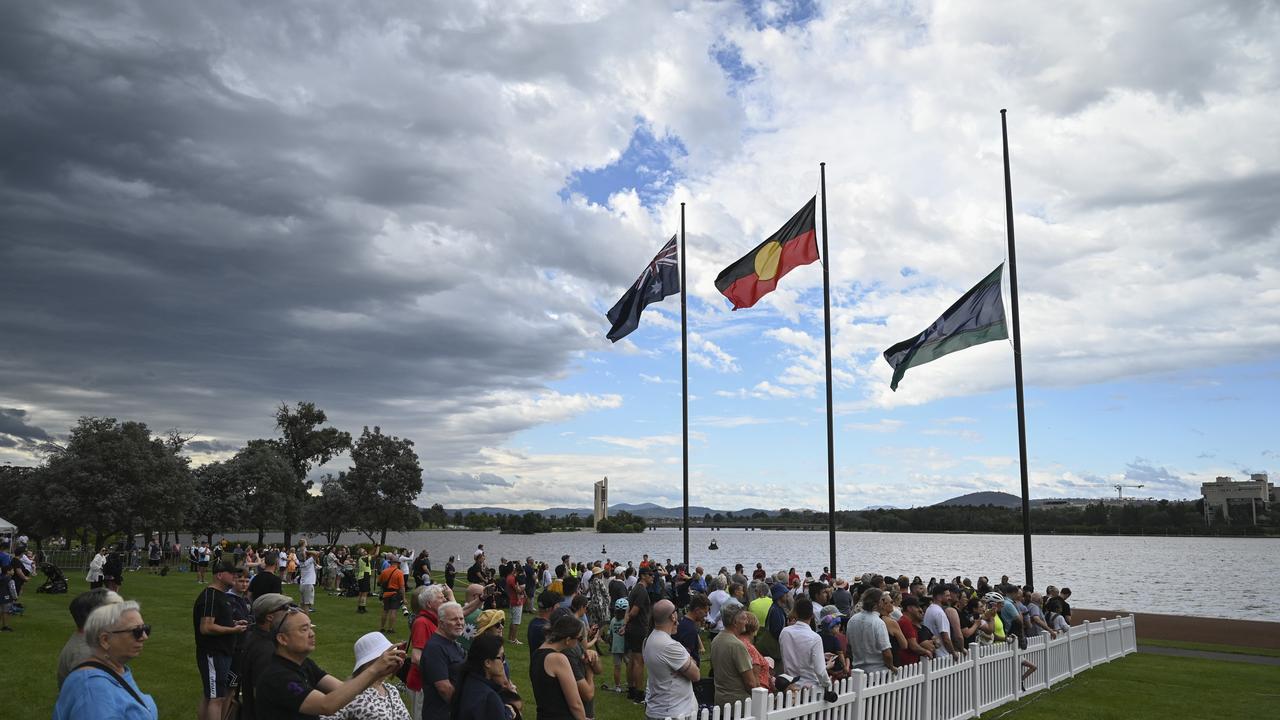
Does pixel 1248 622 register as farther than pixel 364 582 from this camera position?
Yes

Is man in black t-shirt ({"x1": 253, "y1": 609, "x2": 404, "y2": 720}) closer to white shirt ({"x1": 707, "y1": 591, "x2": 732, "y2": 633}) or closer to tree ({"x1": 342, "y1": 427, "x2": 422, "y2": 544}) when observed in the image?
white shirt ({"x1": 707, "y1": 591, "x2": 732, "y2": 633})

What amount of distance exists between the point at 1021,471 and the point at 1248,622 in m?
20.2

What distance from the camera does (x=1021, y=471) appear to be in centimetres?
1739

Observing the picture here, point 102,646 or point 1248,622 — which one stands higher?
point 102,646

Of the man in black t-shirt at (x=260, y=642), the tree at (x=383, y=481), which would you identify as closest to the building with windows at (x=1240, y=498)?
the tree at (x=383, y=481)

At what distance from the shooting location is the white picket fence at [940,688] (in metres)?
7.35

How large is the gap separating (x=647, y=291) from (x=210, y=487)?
54610mm

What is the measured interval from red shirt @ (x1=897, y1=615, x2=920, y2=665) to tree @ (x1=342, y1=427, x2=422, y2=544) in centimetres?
6149

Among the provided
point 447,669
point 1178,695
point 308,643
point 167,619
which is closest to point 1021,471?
point 1178,695

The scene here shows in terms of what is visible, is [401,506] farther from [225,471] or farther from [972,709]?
[972,709]

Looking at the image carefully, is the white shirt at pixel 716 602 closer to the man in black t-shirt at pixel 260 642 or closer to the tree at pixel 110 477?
the man in black t-shirt at pixel 260 642

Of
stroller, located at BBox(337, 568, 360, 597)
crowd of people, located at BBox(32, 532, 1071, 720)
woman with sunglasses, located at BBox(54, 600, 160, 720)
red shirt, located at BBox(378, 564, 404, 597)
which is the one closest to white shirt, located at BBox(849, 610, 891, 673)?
crowd of people, located at BBox(32, 532, 1071, 720)

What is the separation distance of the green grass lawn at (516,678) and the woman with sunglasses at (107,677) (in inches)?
298

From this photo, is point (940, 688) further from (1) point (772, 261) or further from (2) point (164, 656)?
(2) point (164, 656)
